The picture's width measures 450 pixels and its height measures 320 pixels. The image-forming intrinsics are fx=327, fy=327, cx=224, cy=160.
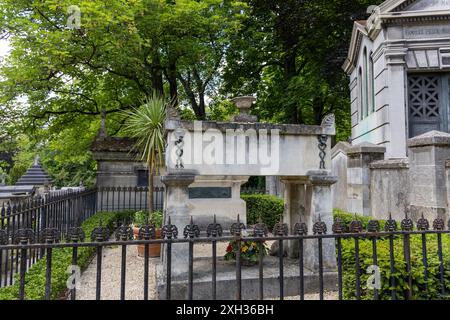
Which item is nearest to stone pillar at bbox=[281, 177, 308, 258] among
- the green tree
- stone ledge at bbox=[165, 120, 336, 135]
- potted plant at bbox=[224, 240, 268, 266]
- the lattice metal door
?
potted plant at bbox=[224, 240, 268, 266]

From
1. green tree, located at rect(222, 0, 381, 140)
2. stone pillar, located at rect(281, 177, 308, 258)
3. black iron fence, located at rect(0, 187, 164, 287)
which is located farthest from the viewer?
green tree, located at rect(222, 0, 381, 140)

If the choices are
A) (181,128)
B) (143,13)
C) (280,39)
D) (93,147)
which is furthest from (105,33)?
(280,39)

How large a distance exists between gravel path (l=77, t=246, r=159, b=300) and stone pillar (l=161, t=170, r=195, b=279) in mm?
677

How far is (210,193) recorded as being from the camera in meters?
8.53

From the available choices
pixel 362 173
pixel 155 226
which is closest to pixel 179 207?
pixel 155 226

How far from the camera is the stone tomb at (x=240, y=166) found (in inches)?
203

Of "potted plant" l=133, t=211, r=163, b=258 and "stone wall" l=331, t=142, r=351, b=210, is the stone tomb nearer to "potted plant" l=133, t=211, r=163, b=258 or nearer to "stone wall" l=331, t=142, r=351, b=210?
"potted plant" l=133, t=211, r=163, b=258

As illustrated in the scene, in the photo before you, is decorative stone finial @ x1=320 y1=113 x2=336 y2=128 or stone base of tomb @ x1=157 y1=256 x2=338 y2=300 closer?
stone base of tomb @ x1=157 y1=256 x2=338 y2=300

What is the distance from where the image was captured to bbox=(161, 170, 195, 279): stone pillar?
5.13 m

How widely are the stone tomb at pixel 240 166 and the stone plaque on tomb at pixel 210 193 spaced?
2332mm

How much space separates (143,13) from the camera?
39.9 feet

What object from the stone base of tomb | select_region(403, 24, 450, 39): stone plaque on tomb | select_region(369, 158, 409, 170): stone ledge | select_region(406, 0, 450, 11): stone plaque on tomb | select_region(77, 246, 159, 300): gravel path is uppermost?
select_region(406, 0, 450, 11): stone plaque on tomb

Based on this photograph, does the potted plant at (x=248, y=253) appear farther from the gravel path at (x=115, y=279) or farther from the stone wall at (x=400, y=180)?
the stone wall at (x=400, y=180)
